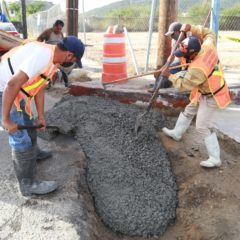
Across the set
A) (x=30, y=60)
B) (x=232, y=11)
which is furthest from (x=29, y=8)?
(x=30, y=60)

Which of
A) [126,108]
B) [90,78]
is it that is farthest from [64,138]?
[90,78]

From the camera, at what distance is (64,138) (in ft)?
16.5

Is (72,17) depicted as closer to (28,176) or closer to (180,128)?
(180,128)

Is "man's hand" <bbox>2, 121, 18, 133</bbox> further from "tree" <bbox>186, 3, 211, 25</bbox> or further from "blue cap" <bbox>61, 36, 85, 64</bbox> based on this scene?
"tree" <bbox>186, 3, 211, 25</bbox>

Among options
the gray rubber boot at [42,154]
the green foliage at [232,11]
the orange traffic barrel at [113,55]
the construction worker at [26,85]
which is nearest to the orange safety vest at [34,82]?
the construction worker at [26,85]

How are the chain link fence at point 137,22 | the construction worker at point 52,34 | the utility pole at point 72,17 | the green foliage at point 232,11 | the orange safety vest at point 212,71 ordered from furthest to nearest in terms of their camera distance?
the green foliage at point 232,11, the chain link fence at point 137,22, the utility pole at point 72,17, the construction worker at point 52,34, the orange safety vest at point 212,71

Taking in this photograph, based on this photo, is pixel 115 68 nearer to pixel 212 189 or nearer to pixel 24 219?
pixel 212 189

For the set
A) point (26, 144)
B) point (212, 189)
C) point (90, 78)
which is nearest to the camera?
point (26, 144)

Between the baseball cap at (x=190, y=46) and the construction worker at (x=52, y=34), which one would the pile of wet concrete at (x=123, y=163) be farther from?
the construction worker at (x=52, y=34)

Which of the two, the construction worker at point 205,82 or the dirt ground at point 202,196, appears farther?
the construction worker at point 205,82

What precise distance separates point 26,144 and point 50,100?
3552 mm

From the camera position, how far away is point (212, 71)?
4.53m

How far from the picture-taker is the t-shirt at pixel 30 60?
3107 millimetres

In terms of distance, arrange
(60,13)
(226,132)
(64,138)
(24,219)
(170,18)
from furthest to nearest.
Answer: (60,13) < (170,18) < (226,132) < (64,138) < (24,219)
